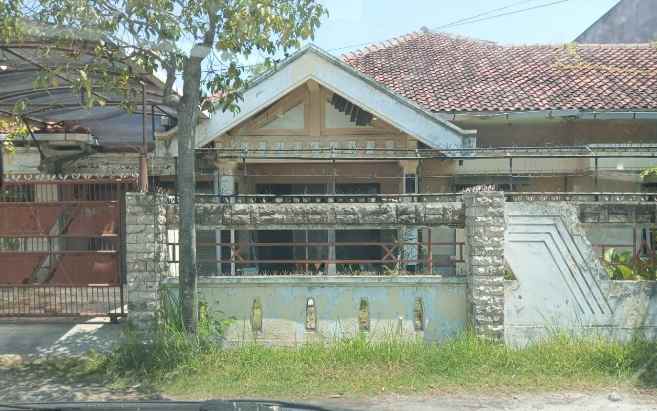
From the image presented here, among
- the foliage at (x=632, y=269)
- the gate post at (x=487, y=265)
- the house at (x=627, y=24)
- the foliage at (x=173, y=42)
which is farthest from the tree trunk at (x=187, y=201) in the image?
the house at (x=627, y=24)

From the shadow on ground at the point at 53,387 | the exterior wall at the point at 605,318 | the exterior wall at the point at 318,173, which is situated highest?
the exterior wall at the point at 318,173

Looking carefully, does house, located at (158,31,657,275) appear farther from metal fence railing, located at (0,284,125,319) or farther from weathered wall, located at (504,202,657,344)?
weathered wall, located at (504,202,657,344)

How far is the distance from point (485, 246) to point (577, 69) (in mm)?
9313

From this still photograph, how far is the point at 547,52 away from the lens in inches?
577

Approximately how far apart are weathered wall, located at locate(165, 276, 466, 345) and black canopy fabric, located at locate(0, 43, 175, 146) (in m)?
2.64

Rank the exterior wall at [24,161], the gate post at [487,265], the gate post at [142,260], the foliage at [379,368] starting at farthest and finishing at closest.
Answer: the exterior wall at [24,161], the gate post at [142,260], the gate post at [487,265], the foliage at [379,368]

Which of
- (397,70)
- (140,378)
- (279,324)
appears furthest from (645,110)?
(140,378)

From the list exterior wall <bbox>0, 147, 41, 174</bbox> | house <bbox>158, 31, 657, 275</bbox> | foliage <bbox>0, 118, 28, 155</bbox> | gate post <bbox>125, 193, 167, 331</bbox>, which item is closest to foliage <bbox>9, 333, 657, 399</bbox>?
gate post <bbox>125, 193, 167, 331</bbox>

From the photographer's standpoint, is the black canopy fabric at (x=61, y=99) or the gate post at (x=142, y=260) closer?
the gate post at (x=142, y=260)

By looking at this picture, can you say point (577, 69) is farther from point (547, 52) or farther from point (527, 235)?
point (527, 235)

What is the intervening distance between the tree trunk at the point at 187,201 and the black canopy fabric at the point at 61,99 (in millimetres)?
1009

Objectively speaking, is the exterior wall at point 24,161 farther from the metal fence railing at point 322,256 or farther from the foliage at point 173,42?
the foliage at point 173,42

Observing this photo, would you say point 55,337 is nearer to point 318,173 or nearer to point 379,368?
point 379,368

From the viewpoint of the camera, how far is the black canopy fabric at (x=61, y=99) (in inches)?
247
